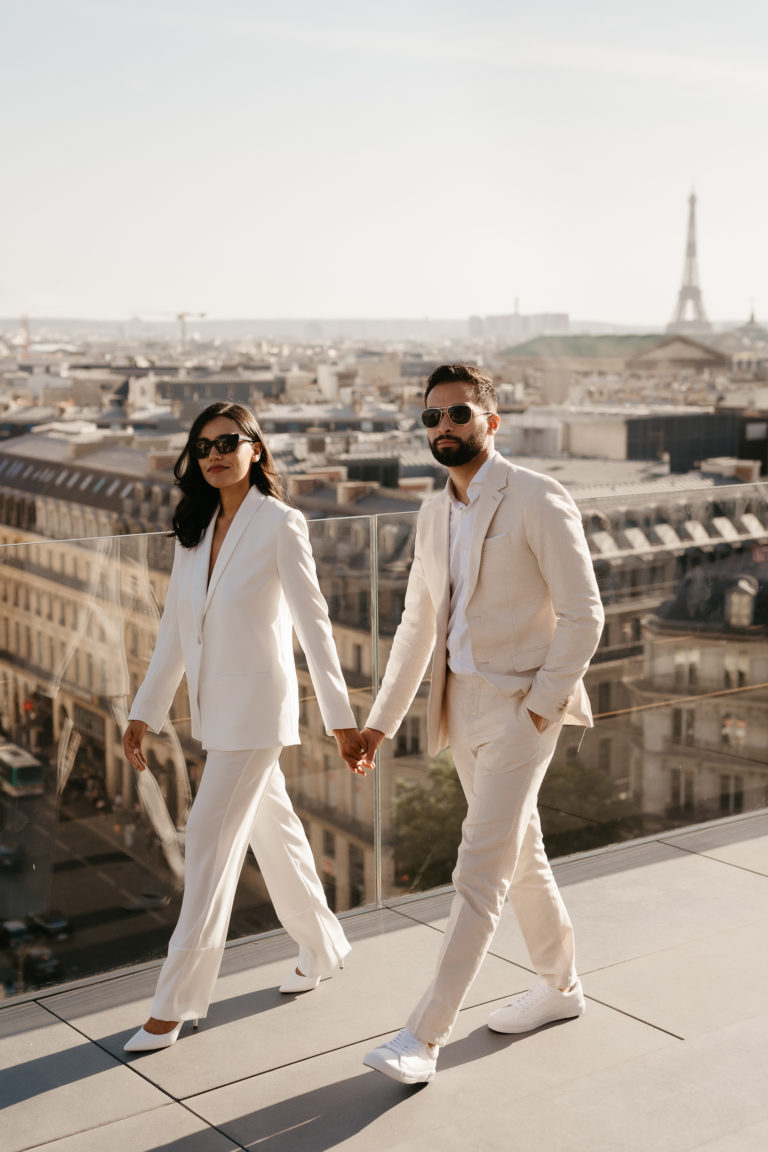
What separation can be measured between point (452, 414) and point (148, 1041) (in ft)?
5.37

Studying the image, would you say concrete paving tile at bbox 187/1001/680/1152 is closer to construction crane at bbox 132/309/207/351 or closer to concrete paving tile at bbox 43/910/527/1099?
concrete paving tile at bbox 43/910/527/1099

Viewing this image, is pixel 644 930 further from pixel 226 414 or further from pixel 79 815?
pixel 226 414

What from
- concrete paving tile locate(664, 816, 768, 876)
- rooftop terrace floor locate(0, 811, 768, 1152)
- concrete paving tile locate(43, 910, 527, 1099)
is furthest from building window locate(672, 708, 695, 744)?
concrete paving tile locate(43, 910, 527, 1099)

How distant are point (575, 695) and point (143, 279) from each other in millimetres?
134535

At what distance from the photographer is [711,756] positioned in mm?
5785

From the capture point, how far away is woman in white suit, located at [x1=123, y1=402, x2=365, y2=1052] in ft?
11.1

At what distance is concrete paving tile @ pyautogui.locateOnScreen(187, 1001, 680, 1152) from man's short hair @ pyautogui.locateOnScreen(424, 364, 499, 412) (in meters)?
1.50

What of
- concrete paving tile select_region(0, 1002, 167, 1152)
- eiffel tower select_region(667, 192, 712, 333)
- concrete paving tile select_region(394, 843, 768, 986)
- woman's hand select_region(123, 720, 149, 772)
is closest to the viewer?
concrete paving tile select_region(0, 1002, 167, 1152)

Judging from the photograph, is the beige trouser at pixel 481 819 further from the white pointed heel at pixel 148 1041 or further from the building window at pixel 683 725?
the building window at pixel 683 725

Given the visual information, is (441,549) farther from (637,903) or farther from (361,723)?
(637,903)

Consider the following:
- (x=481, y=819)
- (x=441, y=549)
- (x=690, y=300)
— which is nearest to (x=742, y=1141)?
(x=481, y=819)

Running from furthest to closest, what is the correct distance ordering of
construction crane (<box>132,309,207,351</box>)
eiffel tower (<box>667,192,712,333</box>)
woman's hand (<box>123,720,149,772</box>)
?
construction crane (<box>132,309,207,351</box>) → eiffel tower (<box>667,192,712,333</box>) → woman's hand (<box>123,720,149,772</box>)

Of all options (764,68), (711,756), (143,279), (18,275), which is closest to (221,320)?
(143,279)

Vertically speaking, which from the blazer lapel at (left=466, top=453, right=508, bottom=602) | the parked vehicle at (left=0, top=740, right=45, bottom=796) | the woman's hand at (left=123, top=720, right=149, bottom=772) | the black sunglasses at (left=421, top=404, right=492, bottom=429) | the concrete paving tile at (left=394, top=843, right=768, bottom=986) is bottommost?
the concrete paving tile at (left=394, top=843, right=768, bottom=986)
